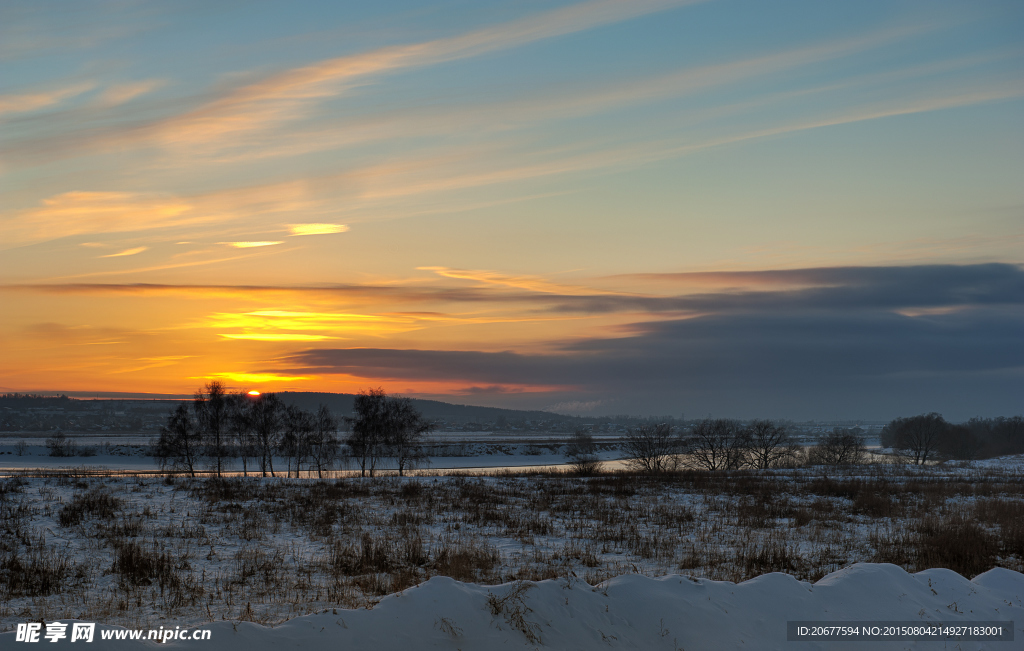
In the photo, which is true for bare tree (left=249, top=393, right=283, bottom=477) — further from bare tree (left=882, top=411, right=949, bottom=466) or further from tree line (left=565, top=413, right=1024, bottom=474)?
bare tree (left=882, top=411, right=949, bottom=466)

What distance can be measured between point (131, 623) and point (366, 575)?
4.20m

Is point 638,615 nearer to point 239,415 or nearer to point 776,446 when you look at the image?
point 239,415

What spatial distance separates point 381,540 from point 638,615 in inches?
358

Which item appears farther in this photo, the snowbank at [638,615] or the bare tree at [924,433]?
the bare tree at [924,433]

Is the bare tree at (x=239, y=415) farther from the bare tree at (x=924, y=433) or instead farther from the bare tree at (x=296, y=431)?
the bare tree at (x=924, y=433)

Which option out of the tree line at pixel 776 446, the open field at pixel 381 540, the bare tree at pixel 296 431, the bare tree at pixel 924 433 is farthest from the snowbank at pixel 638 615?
the bare tree at pixel 924 433

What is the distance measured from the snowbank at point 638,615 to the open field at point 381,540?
114cm

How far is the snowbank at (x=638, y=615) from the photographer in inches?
268

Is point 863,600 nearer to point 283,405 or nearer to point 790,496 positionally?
point 790,496

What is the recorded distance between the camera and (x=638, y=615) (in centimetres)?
793

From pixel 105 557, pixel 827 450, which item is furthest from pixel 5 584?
pixel 827 450

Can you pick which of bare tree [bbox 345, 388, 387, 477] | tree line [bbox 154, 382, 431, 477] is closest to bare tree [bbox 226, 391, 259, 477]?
tree line [bbox 154, 382, 431, 477]

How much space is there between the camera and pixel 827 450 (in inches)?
3499

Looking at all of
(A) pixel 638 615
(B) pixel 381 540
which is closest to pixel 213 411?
(B) pixel 381 540
